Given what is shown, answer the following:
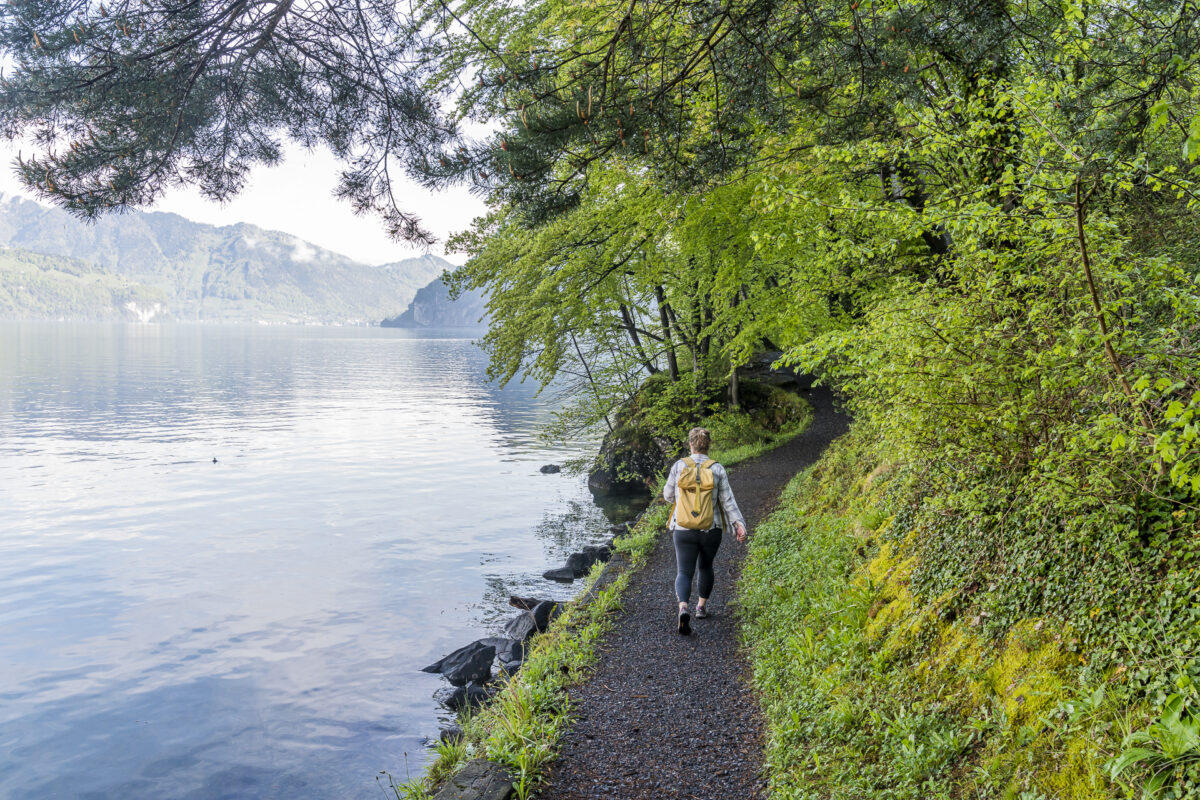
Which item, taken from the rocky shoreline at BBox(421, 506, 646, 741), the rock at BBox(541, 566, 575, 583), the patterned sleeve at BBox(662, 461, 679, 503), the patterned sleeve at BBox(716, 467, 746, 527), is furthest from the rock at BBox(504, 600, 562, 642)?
the patterned sleeve at BBox(716, 467, 746, 527)

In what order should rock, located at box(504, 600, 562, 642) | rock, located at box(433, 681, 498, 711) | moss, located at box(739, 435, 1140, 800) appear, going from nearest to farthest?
moss, located at box(739, 435, 1140, 800)
rock, located at box(433, 681, 498, 711)
rock, located at box(504, 600, 562, 642)

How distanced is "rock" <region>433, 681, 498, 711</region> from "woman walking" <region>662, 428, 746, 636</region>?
3907 mm

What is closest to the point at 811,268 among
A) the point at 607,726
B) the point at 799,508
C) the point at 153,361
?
the point at 799,508

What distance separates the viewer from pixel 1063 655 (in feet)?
12.7

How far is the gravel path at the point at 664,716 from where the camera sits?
4.71 meters

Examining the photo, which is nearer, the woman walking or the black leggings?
the woman walking

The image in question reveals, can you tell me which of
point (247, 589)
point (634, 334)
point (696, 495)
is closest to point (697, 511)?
point (696, 495)

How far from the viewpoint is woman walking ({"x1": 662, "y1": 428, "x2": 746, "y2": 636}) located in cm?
714

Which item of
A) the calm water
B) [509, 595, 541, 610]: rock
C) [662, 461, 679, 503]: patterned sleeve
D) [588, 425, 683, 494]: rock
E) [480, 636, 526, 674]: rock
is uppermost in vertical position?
[662, 461, 679, 503]: patterned sleeve

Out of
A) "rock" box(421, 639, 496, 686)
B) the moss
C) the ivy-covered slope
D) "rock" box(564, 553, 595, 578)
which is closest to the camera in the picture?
the ivy-covered slope

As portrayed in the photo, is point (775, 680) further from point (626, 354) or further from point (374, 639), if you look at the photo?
point (626, 354)

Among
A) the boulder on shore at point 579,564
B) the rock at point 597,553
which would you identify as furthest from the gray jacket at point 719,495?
the rock at point 597,553

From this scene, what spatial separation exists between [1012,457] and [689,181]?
3366 millimetres

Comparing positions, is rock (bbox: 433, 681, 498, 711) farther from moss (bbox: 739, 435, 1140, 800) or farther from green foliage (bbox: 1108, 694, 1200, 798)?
green foliage (bbox: 1108, 694, 1200, 798)
